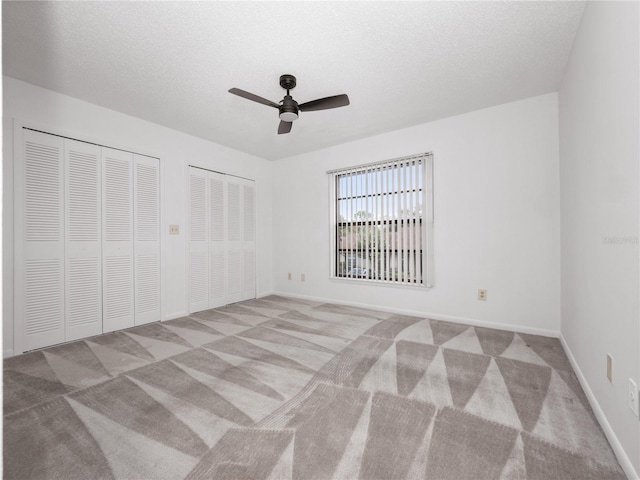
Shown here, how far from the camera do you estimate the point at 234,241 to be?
16.3 ft

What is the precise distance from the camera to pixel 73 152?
325 cm

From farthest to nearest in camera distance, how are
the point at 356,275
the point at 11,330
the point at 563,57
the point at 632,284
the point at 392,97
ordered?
1. the point at 356,275
2. the point at 392,97
3. the point at 11,330
4. the point at 563,57
5. the point at 632,284

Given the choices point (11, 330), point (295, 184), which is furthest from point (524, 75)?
point (11, 330)

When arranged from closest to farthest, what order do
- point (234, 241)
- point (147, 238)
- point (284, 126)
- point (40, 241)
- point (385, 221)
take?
point (40, 241) < point (284, 126) < point (147, 238) < point (385, 221) < point (234, 241)

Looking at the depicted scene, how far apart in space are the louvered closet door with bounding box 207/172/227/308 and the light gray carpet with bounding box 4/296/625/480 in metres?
1.45

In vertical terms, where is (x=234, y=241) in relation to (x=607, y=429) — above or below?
above

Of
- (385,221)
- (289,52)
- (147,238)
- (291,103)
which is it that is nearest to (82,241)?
(147,238)

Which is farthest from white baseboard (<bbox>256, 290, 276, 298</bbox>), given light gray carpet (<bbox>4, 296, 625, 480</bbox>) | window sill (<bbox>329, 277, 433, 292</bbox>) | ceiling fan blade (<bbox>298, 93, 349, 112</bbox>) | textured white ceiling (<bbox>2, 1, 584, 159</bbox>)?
ceiling fan blade (<bbox>298, 93, 349, 112</bbox>)

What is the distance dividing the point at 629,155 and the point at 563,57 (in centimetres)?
164

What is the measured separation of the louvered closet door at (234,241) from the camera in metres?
4.86

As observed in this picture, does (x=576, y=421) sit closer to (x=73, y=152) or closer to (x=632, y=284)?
(x=632, y=284)

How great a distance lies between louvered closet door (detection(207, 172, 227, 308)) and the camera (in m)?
4.59

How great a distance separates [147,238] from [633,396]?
438 centimetres

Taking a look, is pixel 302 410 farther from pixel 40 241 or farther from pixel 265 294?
pixel 265 294
